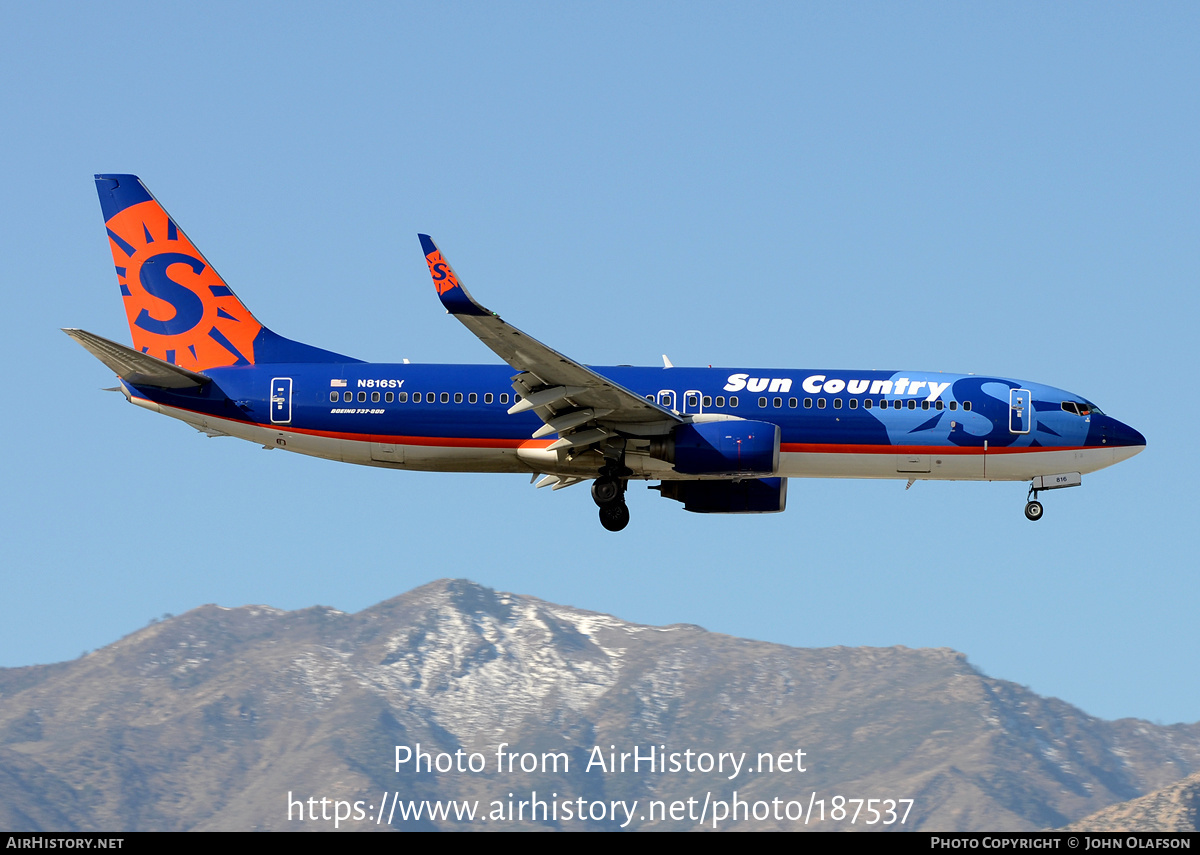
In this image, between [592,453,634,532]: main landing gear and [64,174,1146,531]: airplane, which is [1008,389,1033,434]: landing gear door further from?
[592,453,634,532]: main landing gear

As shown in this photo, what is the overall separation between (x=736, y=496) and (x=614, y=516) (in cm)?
425

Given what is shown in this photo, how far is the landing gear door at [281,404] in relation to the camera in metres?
45.2

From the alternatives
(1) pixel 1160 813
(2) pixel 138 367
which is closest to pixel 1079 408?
(2) pixel 138 367

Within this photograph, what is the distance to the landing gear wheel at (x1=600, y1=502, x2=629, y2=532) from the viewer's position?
149 ft

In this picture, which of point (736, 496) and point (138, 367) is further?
point (736, 496)

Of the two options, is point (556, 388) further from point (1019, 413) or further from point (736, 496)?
point (1019, 413)

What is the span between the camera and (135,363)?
1761 inches

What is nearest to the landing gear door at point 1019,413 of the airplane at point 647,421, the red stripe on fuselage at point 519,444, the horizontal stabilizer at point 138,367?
the airplane at point 647,421

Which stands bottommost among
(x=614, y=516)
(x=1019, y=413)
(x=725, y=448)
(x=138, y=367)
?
(x=614, y=516)

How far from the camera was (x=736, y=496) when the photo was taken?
155ft
